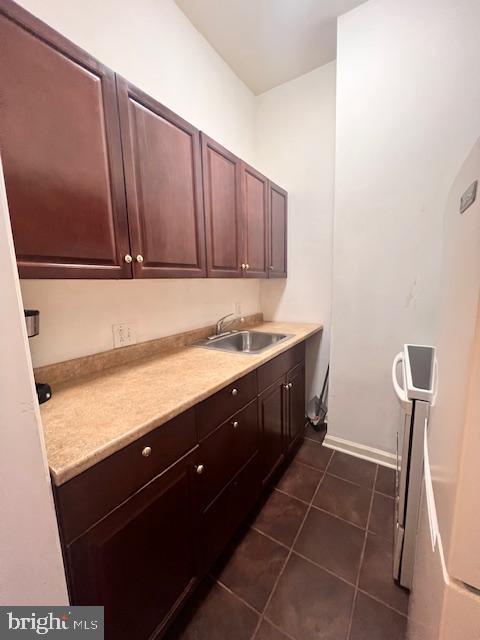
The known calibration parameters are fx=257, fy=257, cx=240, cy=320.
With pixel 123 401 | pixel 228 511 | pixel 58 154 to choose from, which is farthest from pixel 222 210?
pixel 228 511

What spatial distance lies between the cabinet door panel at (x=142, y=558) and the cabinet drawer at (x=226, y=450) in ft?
0.28

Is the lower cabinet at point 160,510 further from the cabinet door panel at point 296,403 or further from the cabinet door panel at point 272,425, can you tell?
the cabinet door panel at point 296,403

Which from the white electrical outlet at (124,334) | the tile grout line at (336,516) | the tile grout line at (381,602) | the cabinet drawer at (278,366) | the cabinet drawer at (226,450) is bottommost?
the tile grout line at (336,516)

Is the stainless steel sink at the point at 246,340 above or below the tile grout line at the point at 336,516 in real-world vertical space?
above

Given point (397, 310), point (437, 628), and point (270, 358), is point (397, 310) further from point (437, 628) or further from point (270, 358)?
point (437, 628)

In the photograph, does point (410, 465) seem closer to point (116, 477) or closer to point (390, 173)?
point (116, 477)

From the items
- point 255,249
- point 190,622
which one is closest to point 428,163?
point 255,249

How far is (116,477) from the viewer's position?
2.35ft

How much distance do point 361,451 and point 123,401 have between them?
6.01 feet

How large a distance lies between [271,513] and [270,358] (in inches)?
35.3

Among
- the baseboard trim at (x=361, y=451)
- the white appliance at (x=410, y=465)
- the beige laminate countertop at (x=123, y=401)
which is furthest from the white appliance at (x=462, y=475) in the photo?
the baseboard trim at (x=361, y=451)

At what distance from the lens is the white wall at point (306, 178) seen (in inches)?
82.5

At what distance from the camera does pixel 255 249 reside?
74.9 inches

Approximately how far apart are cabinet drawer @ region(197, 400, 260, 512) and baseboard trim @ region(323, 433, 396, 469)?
0.94 m
